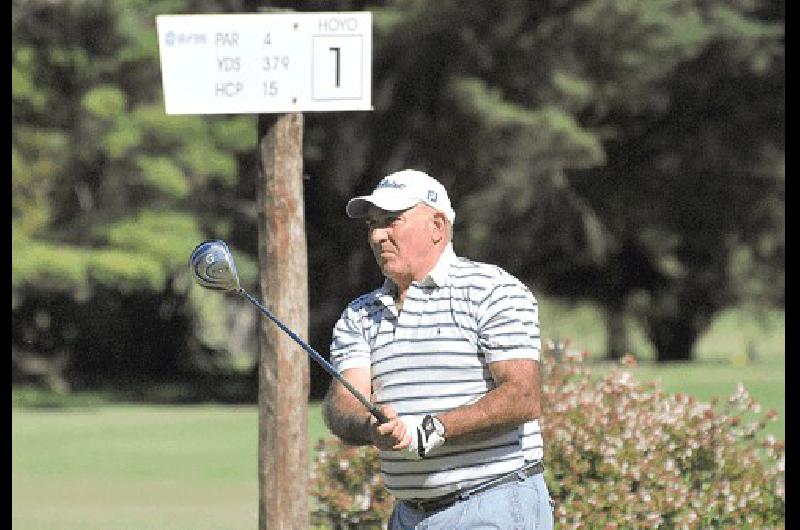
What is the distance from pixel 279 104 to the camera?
762cm

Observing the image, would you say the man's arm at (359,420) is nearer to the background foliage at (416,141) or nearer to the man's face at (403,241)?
the man's face at (403,241)

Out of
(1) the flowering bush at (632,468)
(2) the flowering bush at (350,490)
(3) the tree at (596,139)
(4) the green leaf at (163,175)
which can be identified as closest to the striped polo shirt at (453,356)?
(1) the flowering bush at (632,468)

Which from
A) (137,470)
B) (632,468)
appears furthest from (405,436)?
(137,470)

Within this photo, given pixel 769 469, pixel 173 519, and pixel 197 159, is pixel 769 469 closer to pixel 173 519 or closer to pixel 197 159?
pixel 173 519

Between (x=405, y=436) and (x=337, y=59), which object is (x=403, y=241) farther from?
(x=337, y=59)

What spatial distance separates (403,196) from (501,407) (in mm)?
664

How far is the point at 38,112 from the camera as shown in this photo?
34344 mm

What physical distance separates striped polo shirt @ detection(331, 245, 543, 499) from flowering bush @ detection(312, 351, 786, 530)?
4.05m

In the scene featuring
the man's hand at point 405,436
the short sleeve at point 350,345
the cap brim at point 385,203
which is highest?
the cap brim at point 385,203

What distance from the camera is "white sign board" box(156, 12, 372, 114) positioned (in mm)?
7488

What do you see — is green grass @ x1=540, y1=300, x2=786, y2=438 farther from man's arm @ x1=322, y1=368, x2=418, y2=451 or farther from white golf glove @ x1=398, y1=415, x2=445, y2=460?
white golf glove @ x1=398, y1=415, x2=445, y2=460

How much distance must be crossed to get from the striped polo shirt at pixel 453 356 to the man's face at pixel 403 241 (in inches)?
1.7

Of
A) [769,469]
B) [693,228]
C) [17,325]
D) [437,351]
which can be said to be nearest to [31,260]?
[17,325]

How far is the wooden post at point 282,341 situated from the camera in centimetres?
800
